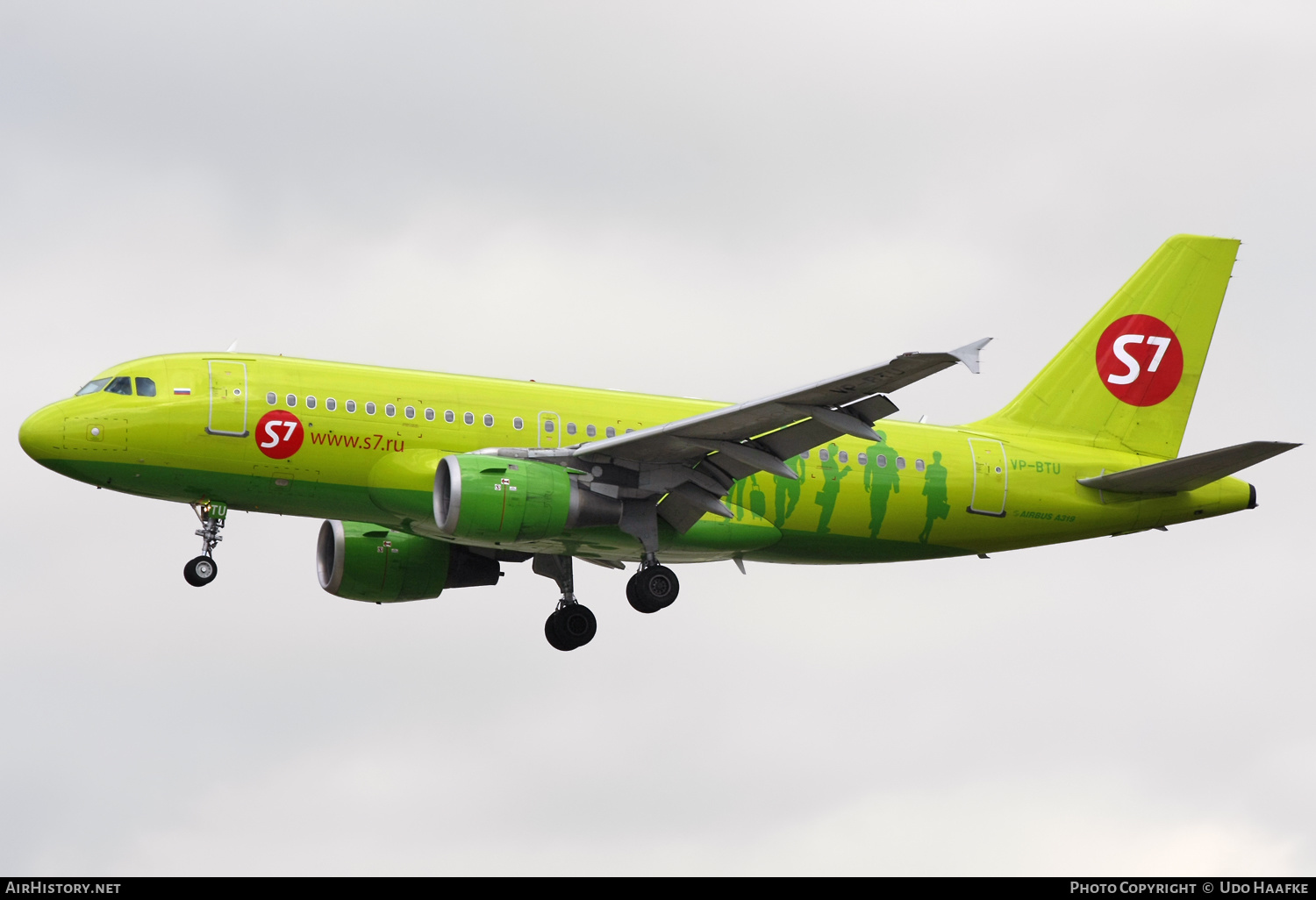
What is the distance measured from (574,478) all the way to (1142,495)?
12856 mm

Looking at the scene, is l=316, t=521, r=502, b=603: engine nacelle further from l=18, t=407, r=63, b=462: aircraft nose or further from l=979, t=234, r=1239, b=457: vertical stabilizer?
l=979, t=234, r=1239, b=457: vertical stabilizer

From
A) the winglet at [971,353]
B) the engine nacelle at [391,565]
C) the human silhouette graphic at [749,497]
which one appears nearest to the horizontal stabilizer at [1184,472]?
the human silhouette graphic at [749,497]

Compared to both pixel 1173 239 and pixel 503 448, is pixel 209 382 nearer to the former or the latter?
pixel 503 448

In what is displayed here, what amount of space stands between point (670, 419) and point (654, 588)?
3.58 metres

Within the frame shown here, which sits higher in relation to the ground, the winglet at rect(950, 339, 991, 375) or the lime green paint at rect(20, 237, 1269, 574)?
the lime green paint at rect(20, 237, 1269, 574)

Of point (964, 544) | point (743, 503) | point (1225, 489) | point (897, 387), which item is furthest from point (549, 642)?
point (1225, 489)

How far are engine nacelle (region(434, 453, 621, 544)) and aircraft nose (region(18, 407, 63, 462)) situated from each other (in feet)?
23.1

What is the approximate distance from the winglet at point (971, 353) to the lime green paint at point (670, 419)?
911 centimetres

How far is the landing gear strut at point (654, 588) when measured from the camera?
37.5 m

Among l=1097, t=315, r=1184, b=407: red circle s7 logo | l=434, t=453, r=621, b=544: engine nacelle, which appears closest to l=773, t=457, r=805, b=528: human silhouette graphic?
l=434, t=453, r=621, b=544: engine nacelle

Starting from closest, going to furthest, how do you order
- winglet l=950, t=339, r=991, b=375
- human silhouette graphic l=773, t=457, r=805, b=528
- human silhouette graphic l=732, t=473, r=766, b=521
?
winglet l=950, t=339, r=991, b=375 < human silhouette graphic l=732, t=473, r=766, b=521 < human silhouette graphic l=773, t=457, r=805, b=528

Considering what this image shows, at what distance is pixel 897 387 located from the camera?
1293 inches

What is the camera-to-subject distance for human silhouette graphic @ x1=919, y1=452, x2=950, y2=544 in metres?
39.8

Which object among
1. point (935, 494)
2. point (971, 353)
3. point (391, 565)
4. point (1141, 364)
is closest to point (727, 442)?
point (935, 494)
